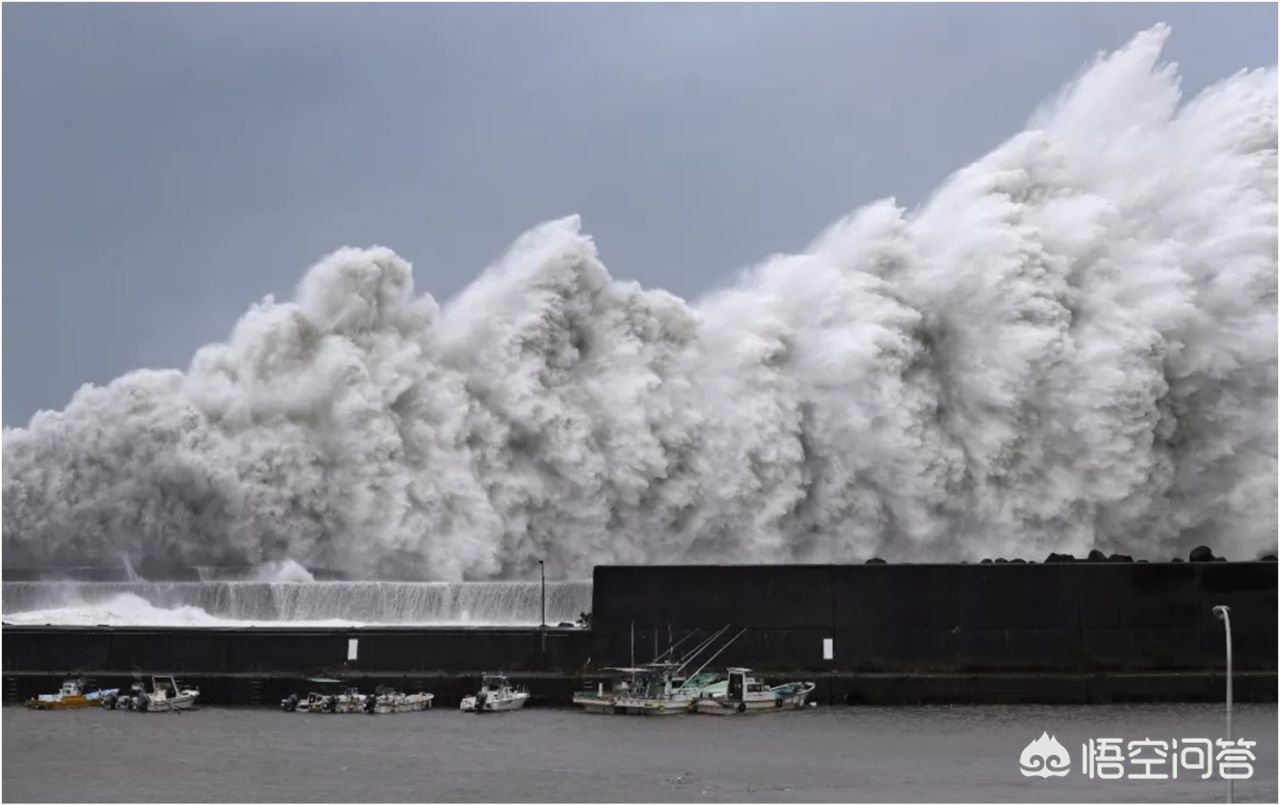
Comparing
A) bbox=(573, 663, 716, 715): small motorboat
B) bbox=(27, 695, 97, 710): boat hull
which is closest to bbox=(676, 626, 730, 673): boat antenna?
bbox=(573, 663, 716, 715): small motorboat

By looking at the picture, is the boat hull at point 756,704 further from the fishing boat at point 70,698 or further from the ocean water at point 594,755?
the fishing boat at point 70,698

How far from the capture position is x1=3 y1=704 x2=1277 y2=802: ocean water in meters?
21.3

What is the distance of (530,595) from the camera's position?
33969 millimetres

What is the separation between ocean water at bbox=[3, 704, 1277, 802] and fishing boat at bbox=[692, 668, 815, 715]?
0.49 m

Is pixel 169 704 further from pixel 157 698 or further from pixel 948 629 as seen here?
pixel 948 629

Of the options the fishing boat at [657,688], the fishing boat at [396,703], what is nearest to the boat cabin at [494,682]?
the fishing boat at [396,703]

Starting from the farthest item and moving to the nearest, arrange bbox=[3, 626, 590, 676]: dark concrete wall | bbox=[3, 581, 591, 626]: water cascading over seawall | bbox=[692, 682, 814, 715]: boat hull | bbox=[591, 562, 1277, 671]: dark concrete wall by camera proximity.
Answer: bbox=[3, 581, 591, 626]: water cascading over seawall
bbox=[3, 626, 590, 676]: dark concrete wall
bbox=[591, 562, 1277, 671]: dark concrete wall
bbox=[692, 682, 814, 715]: boat hull

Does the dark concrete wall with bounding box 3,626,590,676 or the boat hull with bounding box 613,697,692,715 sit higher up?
the dark concrete wall with bounding box 3,626,590,676

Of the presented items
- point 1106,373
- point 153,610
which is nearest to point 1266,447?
point 1106,373

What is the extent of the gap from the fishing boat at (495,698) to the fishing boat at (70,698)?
6283 mm

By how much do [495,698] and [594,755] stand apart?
4.97 metres

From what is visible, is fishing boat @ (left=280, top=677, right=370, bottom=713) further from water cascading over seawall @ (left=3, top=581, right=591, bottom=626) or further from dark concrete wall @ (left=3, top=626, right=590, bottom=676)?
water cascading over seawall @ (left=3, top=581, right=591, bottom=626)

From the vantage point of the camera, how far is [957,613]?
28.8 m

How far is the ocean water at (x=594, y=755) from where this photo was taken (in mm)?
21328
